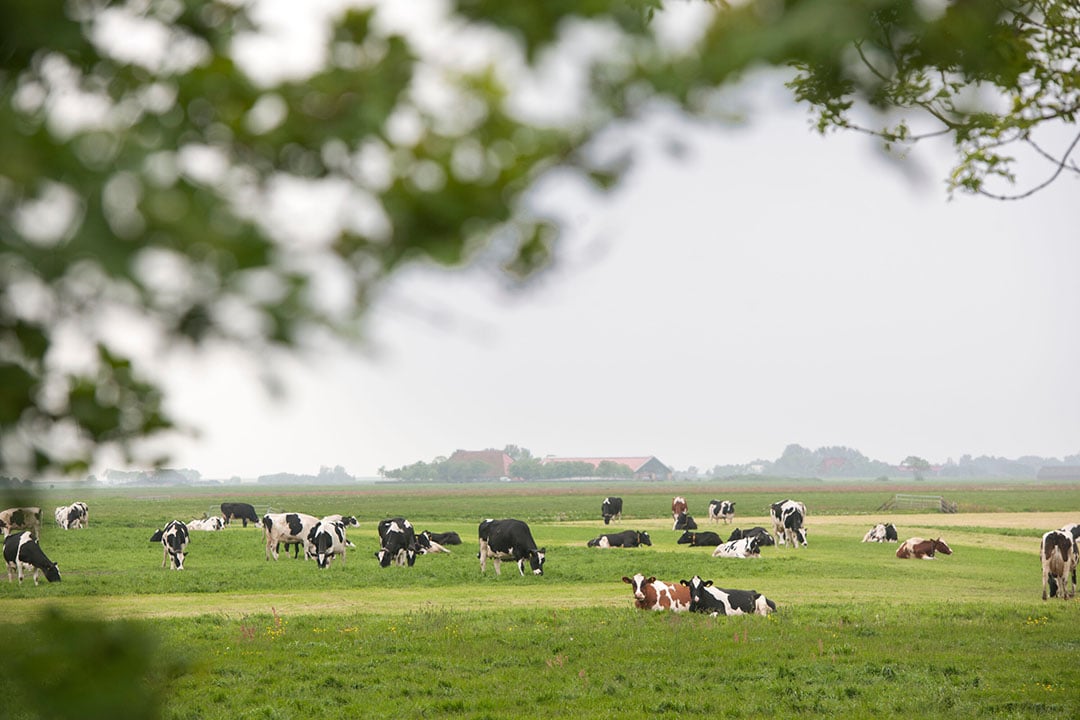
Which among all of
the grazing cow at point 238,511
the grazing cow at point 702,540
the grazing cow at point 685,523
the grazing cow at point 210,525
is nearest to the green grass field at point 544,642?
the grazing cow at point 702,540

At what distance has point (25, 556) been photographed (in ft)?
78.0

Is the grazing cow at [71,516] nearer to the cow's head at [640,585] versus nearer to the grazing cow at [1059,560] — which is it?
the cow's head at [640,585]

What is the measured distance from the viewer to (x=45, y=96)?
1637 mm

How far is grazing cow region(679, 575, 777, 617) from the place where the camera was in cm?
1866

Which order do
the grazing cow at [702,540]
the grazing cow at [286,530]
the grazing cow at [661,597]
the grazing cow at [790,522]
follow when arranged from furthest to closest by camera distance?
the grazing cow at [702,540] < the grazing cow at [790,522] < the grazing cow at [286,530] < the grazing cow at [661,597]

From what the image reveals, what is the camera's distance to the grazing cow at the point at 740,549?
3120 centimetres

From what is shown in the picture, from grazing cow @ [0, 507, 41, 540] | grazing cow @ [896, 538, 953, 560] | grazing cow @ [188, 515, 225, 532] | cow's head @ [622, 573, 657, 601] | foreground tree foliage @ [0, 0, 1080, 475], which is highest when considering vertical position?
foreground tree foliage @ [0, 0, 1080, 475]

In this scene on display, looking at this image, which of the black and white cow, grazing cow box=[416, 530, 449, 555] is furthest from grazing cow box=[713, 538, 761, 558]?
the black and white cow

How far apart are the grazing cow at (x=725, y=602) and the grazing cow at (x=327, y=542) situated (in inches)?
496

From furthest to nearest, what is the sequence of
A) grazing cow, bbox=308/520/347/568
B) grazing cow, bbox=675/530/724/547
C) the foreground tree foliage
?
grazing cow, bbox=675/530/724/547 → grazing cow, bbox=308/520/347/568 → the foreground tree foliage

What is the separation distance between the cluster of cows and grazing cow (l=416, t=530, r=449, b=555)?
1843 cm

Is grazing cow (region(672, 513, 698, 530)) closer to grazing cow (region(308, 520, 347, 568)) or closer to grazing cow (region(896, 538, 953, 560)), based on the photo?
grazing cow (region(896, 538, 953, 560))

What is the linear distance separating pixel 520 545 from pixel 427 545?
26.7 feet

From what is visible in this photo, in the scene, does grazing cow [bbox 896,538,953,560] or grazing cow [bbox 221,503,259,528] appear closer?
grazing cow [bbox 896,538,953,560]
